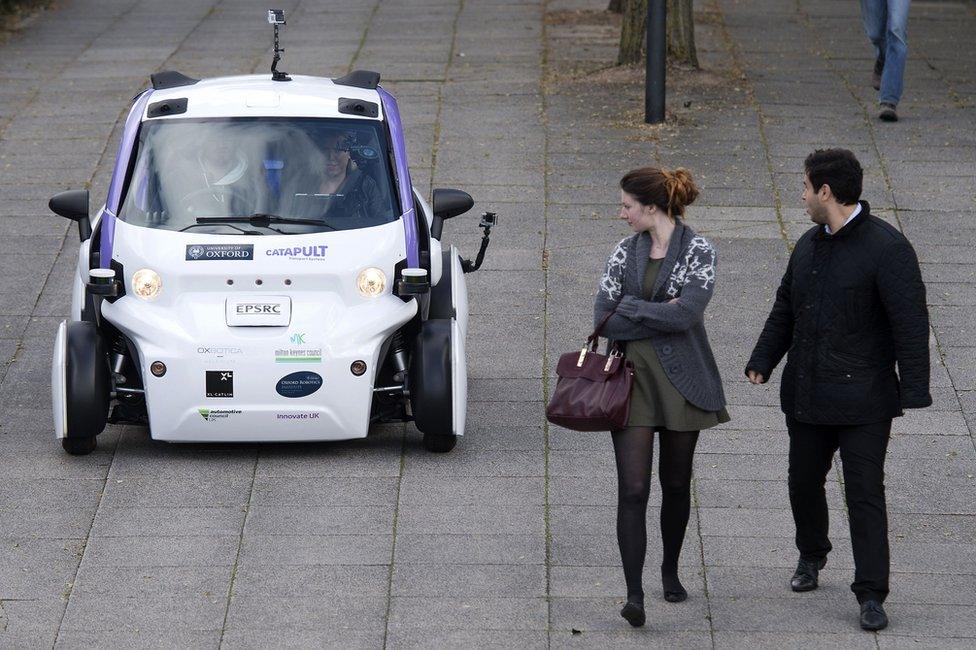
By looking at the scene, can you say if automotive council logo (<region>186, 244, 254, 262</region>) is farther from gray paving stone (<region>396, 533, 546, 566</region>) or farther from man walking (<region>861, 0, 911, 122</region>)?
man walking (<region>861, 0, 911, 122</region>)

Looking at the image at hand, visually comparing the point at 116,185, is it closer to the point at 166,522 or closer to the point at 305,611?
the point at 166,522

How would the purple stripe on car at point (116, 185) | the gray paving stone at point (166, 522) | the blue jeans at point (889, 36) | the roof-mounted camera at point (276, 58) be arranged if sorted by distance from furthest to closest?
1. the blue jeans at point (889, 36)
2. the roof-mounted camera at point (276, 58)
3. the purple stripe on car at point (116, 185)
4. the gray paving stone at point (166, 522)

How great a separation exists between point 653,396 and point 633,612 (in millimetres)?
819

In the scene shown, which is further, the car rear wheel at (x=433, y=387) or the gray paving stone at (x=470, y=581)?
the car rear wheel at (x=433, y=387)

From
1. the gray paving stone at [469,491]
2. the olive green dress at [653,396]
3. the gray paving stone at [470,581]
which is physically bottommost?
the gray paving stone at [469,491]

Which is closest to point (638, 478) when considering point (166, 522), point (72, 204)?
point (166, 522)

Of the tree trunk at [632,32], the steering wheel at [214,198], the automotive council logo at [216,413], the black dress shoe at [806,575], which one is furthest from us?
the tree trunk at [632,32]

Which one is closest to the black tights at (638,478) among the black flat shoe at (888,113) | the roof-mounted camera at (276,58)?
the roof-mounted camera at (276,58)

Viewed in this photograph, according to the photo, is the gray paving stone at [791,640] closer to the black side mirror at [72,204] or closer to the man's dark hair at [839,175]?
the man's dark hair at [839,175]

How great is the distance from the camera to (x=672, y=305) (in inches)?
227

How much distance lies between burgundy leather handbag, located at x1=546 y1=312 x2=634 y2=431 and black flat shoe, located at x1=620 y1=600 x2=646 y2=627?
68 cm

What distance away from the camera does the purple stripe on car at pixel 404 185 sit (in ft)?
26.5

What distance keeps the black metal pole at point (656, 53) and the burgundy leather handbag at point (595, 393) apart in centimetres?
857

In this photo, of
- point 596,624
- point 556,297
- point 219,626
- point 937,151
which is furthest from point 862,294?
point 937,151
